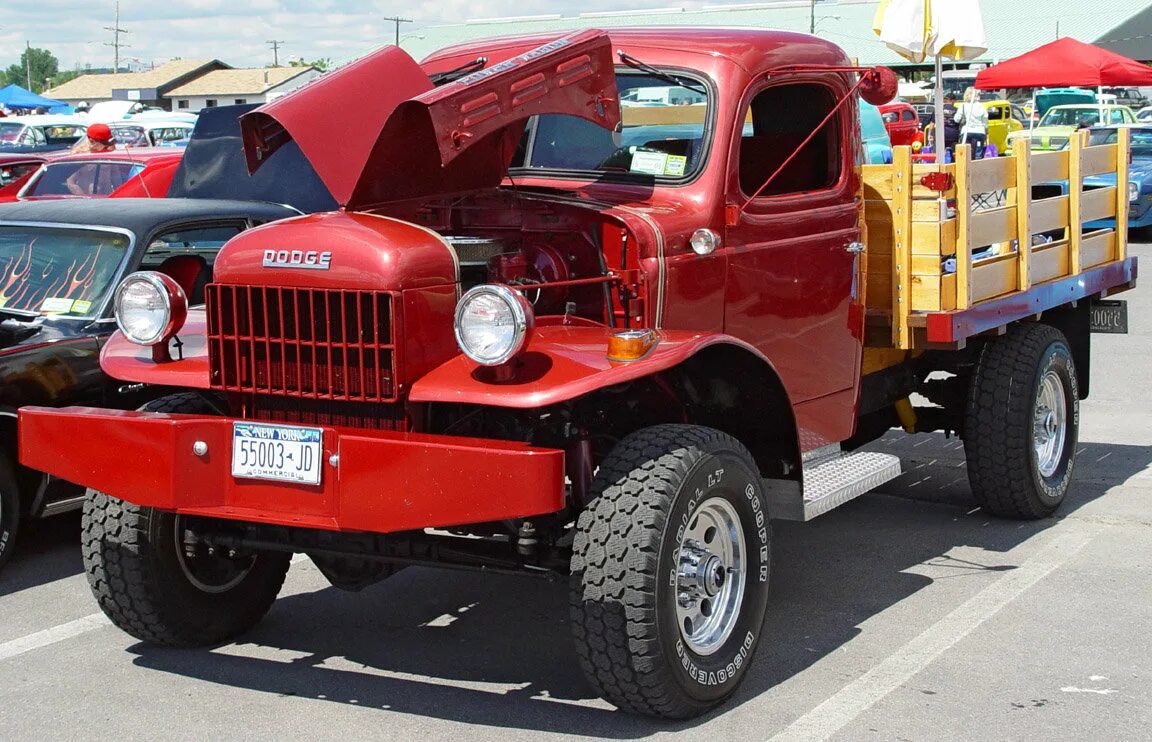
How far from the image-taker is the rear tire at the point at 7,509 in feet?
20.0

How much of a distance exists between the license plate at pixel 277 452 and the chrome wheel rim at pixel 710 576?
1.13 metres

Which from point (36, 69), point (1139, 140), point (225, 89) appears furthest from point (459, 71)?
point (36, 69)

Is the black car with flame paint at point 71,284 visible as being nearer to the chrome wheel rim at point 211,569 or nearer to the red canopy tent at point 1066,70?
the chrome wheel rim at point 211,569

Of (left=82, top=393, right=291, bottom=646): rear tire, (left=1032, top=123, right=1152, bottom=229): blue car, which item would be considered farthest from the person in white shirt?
(left=82, top=393, right=291, bottom=646): rear tire

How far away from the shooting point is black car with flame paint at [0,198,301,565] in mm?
6191

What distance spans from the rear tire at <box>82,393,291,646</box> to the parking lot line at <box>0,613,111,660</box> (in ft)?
1.66

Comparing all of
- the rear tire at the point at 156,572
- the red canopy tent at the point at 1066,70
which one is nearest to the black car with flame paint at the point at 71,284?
the rear tire at the point at 156,572

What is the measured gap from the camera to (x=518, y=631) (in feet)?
18.1

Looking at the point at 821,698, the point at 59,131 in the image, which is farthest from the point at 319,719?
the point at 59,131

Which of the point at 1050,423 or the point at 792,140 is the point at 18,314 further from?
the point at 1050,423

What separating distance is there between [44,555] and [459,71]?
295cm

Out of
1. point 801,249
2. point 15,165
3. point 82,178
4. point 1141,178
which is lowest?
point 801,249

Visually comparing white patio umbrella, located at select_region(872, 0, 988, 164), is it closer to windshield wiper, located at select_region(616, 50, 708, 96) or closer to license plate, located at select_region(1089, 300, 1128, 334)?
license plate, located at select_region(1089, 300, 1128, 334)

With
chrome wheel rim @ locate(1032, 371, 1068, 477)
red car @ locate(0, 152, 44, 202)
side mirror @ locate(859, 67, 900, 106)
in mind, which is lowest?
chrome wheel rim @ locate(1032, 371, 1068, 477)
